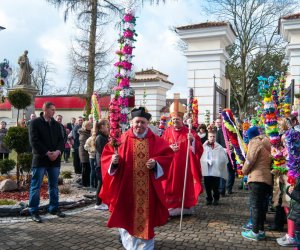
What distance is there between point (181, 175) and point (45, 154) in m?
2.52

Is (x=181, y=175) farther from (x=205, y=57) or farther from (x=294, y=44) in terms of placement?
(x=294, y=44)

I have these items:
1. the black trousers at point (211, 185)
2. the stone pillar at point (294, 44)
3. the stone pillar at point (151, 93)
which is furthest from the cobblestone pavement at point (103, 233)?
the stone pillar at point (151, 93)

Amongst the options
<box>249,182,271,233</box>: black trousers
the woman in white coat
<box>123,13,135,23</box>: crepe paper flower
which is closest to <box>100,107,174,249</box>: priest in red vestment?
<box>123,13,135,23</box>: crepe paper flower

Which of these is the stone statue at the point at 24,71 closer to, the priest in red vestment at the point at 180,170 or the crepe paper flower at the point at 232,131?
the priest in red vestment at the point at 180,170

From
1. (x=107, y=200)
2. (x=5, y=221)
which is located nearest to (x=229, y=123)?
(x=107, y=200)

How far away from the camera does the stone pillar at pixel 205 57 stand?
10758 mm

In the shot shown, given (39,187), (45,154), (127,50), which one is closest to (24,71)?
(45,154)

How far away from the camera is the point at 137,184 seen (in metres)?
4.53

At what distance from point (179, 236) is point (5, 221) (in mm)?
2968

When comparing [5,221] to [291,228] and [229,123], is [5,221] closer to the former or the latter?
[229,123]

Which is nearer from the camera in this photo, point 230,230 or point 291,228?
point 291,228

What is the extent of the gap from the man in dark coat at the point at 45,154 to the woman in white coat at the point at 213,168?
10.2 ft

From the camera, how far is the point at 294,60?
10688 millimetres

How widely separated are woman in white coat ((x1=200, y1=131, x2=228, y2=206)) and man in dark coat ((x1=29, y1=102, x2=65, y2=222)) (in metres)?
3.11
